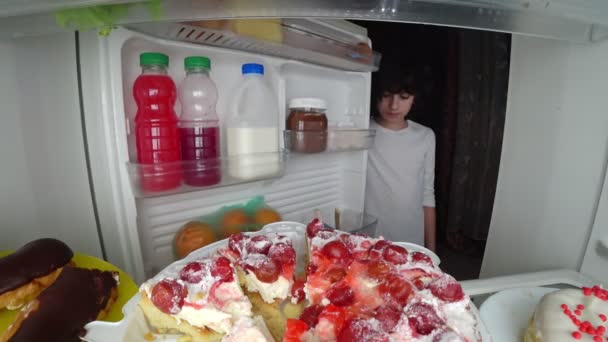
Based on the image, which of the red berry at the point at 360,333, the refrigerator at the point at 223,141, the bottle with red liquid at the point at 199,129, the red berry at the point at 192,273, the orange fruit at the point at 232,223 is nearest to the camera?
the red berry at the point at 360,333

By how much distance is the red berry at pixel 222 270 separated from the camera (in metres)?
0.51

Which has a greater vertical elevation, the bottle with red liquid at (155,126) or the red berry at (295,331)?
the bottle with red liquid at (155,126)

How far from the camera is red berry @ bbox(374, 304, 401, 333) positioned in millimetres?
417

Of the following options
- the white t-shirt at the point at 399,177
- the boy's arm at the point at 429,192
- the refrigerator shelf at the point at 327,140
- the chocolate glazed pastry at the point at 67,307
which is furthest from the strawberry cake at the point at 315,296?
the boy's arm at the point at 429,192

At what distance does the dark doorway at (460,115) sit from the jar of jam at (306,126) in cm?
73

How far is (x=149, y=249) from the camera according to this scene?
713 millimetres

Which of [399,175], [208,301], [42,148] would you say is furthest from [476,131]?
[42,148]

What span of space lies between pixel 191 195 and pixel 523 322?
756mm

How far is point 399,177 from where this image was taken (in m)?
1.33

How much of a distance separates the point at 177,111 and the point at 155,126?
0.12m

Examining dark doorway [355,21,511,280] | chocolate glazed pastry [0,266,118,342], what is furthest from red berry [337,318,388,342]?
dark doorway [355,21,511,280]

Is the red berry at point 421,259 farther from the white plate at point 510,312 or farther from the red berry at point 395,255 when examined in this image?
the white plate at point 510,312

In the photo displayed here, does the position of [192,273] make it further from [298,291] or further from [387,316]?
[387,316]

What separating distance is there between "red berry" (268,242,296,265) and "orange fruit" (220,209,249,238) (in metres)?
0.28
